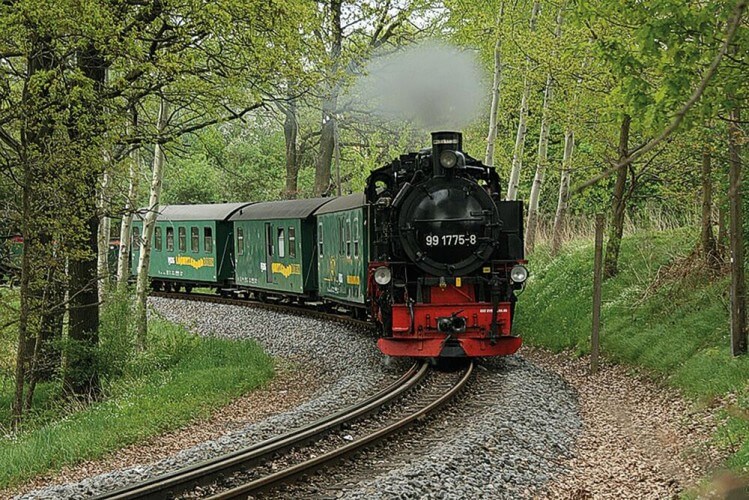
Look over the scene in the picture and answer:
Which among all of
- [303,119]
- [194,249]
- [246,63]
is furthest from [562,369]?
[303,119]

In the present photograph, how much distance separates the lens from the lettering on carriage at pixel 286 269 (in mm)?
20953

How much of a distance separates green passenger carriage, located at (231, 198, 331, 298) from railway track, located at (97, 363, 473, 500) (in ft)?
30.5

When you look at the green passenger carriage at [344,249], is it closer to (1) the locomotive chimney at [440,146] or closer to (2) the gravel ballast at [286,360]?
(2) the gravel ballast at [286,360]

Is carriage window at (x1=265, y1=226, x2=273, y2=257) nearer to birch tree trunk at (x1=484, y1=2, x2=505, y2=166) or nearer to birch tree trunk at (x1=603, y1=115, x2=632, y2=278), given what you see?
birch tree trunk at (x1=484, y1=2, x2=505, y2=166)

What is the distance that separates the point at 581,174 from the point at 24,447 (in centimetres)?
1218

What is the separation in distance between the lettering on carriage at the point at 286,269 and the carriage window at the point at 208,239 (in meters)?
4.03

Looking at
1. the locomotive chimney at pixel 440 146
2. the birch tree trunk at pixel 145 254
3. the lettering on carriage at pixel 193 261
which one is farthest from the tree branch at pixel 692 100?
the lettering on carriage at pixel 193 261

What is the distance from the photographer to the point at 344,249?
55.8 feet

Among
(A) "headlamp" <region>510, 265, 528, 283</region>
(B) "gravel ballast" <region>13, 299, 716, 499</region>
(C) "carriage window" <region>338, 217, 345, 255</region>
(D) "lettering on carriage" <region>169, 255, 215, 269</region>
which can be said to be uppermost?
(C) "carriage window" <region>338, 217, 345, 255</region>

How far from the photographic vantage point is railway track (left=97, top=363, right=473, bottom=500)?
729 centimetres

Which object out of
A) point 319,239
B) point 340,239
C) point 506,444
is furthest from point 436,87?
point 506,444

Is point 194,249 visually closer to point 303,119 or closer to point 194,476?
point 303,119

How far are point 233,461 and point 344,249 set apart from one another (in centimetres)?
934

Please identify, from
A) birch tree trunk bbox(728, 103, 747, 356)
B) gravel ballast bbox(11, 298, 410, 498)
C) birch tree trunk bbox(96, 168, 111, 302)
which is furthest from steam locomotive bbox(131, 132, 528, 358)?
birch tree trunk bbox(96, 168, 111, 302)
